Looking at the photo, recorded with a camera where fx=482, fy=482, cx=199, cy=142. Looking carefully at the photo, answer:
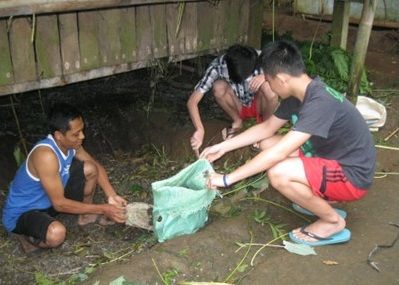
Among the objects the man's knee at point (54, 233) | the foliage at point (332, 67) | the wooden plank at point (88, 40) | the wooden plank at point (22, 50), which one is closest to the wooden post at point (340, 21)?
the foliage at point (332, 67)

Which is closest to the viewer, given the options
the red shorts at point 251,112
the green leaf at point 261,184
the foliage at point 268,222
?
the foliage at point 268,222

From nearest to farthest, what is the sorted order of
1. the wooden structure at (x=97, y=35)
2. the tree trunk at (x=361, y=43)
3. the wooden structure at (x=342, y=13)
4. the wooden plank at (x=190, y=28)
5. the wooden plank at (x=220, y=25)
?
the wooden structure at (x=97, y=35) < the tree trunk at (x=361, y=43) < the wooden plank at (x=190, y=28) < the wooden plank at (x=220, y=25) < the wooden structure at (x=342, y=13)

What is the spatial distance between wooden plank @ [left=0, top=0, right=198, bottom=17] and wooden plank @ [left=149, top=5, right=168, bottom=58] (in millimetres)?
457

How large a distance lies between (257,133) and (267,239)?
2.75ft

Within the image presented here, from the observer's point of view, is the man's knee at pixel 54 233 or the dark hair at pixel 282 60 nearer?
the dark hair at pixel 282 60

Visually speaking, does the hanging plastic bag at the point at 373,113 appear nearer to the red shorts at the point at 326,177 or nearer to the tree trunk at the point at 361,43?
the tree trunk at the point at 361,43

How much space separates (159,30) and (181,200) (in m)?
1.93

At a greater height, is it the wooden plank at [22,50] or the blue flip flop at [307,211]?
the wooden plank at [22,50]

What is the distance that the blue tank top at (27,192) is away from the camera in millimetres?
3955

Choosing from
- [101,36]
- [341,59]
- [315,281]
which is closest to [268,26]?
[341,59]

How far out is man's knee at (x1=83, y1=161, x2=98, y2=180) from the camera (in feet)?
14.5

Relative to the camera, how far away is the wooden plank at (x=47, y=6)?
3480mm

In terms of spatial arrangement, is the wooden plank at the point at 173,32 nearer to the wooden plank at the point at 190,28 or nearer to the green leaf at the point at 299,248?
the wooden plank at the point at 190,28

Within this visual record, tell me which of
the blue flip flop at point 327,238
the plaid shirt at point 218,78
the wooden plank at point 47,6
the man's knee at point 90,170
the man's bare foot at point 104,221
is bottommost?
the man's bare foot at point 104,221
